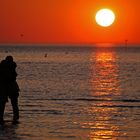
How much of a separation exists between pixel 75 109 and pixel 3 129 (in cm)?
554

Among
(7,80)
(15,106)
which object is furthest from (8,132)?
(7,80)

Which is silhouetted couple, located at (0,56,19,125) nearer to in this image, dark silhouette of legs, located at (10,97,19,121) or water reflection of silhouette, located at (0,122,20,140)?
dark silhouette of legs, located at (10,97,19,121)

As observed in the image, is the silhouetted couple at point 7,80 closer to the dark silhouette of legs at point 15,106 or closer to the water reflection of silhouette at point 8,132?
the dark silhouette of legs at point 15,106

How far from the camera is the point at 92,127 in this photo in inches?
627

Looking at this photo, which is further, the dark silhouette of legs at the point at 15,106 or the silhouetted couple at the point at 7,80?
the dark silhouette of legs at the point at 15,106

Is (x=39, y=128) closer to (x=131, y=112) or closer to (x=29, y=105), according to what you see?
(x=131, y=112)

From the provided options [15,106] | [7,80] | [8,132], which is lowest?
[8,132]

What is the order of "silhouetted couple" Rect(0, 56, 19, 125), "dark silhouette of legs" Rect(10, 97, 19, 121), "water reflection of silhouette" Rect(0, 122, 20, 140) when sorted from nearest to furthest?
"water reflection of silhouette" Rect(0, 122, 20, 140) → "silhouetted couple" Rect(0, 56, 19, 125) → "dark silhouette of legs" Rect(10, 97, 19, 121)

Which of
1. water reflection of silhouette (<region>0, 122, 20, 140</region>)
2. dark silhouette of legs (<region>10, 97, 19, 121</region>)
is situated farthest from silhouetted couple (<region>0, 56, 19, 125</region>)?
water reflection of silhouette (<region>0, 122, 20, 140</region>)

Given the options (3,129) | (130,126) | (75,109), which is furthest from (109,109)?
(3,129)

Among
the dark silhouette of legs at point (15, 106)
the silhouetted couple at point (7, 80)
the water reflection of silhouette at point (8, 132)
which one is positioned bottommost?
the water reflection of silhouette at point (8, 132)

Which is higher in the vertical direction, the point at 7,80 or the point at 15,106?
the point at 7,80

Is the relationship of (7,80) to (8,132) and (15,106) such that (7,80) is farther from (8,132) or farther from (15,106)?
(8,132)

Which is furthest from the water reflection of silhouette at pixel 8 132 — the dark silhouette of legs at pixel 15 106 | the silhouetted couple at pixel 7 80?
the silhouetted couple at pixel 7 80
